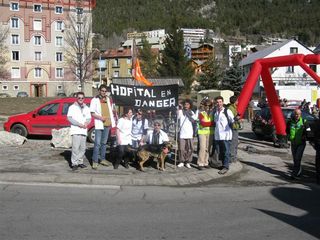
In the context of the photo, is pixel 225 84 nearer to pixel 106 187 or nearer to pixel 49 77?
pixel 49 77

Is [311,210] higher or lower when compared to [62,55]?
lower

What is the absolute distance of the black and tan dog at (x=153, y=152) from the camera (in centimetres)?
1114

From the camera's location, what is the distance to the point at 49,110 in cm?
1844

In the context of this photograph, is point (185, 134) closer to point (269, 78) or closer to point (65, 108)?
point (269, 78)

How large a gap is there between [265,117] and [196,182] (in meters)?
11.2

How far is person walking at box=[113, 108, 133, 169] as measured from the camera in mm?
11391

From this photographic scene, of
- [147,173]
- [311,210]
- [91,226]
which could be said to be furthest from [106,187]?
[311,210]

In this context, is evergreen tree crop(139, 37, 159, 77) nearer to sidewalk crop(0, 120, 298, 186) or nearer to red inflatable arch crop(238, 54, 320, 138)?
red inflatable arch crop(238, 54, 320, 138)

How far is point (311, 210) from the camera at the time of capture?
26.5 feet

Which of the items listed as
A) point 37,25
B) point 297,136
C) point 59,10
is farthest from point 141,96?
point 59,10

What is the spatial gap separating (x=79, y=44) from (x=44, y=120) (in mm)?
63368

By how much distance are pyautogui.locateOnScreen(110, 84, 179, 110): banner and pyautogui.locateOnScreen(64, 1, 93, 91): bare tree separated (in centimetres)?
6703

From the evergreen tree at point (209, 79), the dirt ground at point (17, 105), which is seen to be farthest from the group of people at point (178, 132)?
the evergreen tree at point (209, 79)

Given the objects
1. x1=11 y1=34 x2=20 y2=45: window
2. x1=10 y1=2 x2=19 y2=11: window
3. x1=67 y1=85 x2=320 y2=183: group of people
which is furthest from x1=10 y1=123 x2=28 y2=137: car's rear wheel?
x1=10 y1=2 x2=19 y2=11: window
